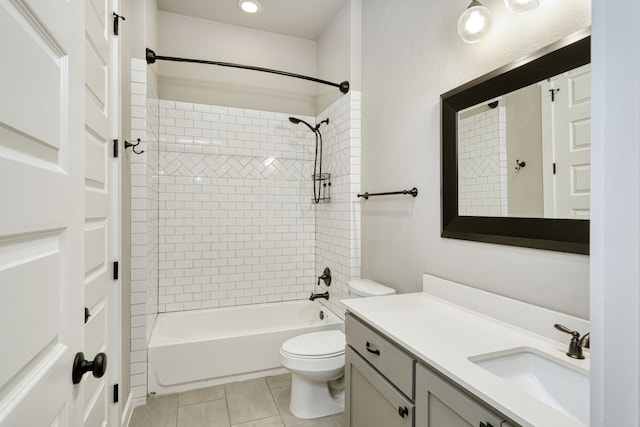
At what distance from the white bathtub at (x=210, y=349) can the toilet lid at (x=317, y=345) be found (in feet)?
1.49

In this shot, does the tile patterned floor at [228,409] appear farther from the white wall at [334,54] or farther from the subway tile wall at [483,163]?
the white wall at [334,54]

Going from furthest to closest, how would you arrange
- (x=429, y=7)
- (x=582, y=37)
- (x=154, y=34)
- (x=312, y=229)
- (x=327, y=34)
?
(x=312, y=229) < (x=327, y=34) < (x=154, y=34) < (x=429, y=7) < (x=582, y=37)

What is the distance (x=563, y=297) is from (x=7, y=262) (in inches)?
61.3

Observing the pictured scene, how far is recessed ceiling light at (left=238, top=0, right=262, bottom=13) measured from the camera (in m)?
2.73

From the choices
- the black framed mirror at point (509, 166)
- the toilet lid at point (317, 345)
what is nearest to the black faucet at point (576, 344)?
the black framed mirror at point (509, 166)

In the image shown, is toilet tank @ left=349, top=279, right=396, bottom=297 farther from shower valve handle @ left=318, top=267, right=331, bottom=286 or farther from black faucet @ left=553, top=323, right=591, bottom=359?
black faucet @ left=553, top=323, right=591, bottom=359

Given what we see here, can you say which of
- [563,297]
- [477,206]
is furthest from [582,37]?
[563,297]

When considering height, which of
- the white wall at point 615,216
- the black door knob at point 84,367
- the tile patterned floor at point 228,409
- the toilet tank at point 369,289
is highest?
the white wall at point 615,216

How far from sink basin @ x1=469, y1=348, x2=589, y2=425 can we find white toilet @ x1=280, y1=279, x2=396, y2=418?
98 centimetres

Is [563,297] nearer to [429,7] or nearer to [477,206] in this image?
[477,206]

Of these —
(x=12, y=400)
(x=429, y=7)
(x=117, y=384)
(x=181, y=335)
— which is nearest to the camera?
(x=12, y=400)

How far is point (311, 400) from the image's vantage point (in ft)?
6.79

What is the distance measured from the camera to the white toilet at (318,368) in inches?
76.5

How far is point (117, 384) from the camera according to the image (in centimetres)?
172
